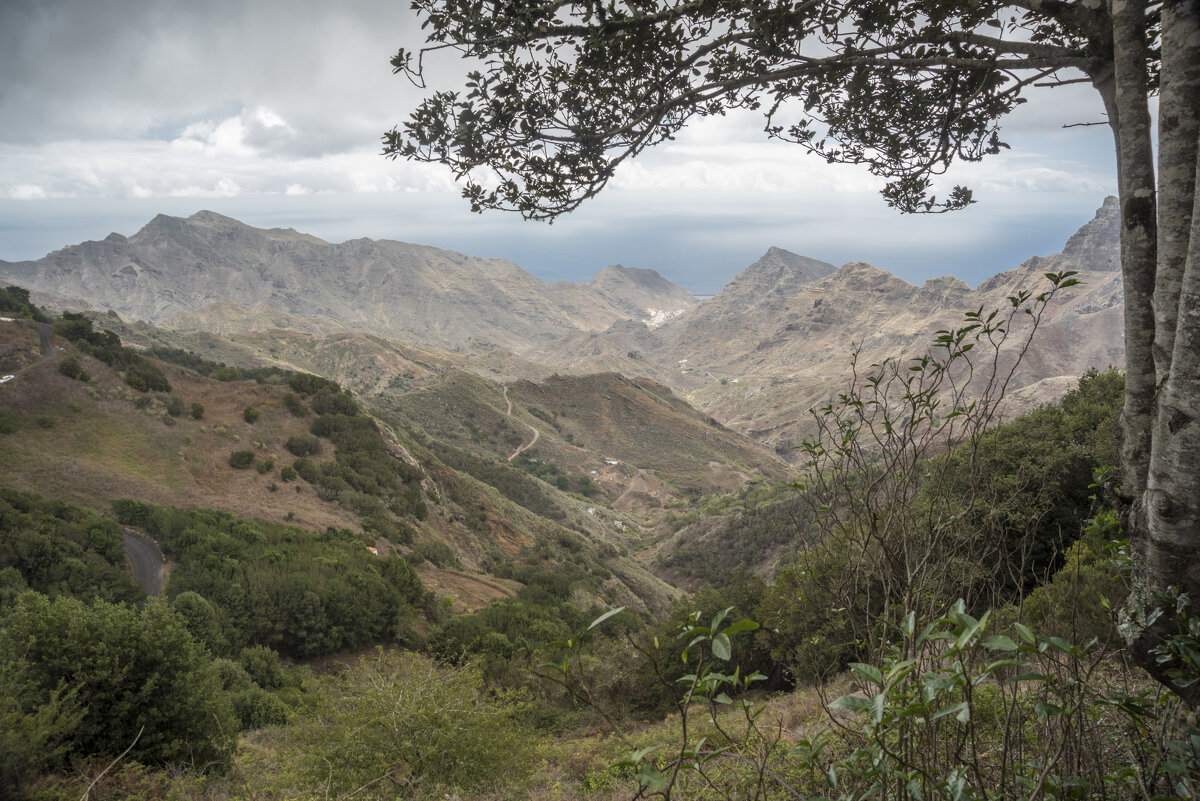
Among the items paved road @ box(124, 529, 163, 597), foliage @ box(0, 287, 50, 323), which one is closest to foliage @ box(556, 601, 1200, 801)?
paved road @ box(124, 529, 163, 597)

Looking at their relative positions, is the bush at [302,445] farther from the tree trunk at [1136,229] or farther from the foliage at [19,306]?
the tree trunk at [1136,229]

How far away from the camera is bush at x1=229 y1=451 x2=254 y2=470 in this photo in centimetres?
2850

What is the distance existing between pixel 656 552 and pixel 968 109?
56.1 m

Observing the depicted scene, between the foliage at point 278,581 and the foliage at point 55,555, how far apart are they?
63.3 inches

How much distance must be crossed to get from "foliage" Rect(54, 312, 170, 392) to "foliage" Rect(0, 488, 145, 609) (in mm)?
14283

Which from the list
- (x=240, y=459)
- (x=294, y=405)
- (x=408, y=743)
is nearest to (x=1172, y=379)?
(x=408, y=743)

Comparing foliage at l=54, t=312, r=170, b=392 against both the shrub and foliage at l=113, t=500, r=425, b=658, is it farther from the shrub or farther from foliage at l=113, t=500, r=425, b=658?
foliage at l=113, t=500, r=425, b=658

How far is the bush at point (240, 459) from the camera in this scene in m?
28.5

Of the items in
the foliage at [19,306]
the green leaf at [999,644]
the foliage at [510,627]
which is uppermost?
the foliage at [19,306]

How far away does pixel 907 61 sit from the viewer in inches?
173

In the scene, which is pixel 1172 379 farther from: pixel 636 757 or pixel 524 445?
pixel 524 445

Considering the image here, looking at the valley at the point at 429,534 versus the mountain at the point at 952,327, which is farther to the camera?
the mountain at the point at 952,327

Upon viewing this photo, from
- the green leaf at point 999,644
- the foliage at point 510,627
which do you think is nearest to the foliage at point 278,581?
the foliage at point 510,627

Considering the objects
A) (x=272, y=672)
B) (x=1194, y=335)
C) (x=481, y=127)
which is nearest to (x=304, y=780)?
(x=481, y=127)
